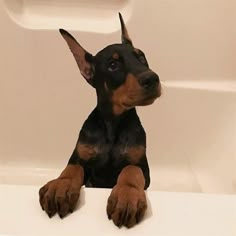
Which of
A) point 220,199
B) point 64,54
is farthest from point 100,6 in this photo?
point 220,199

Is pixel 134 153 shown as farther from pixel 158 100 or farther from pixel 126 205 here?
pixel 158 100

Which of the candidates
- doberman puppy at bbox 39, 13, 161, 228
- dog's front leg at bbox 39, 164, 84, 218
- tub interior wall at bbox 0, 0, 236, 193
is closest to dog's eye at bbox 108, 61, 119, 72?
doberman puppy at bbox 39, 13, 161, 228

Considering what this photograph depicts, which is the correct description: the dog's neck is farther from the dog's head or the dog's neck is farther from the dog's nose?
the dog's nose

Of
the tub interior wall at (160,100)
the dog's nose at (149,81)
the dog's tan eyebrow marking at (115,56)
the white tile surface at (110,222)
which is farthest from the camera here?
the tub interior wall at (160,100)

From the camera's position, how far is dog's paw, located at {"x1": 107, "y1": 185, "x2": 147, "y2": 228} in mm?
786

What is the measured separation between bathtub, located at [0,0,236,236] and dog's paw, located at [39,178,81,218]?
27.1 inches

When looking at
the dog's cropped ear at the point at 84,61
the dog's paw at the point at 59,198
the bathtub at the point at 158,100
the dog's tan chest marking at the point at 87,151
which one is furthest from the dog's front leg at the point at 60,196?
the bathtub at the point at 158,100

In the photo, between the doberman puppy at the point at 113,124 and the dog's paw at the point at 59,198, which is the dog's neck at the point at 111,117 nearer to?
the doberman puppy at the point at 113,124

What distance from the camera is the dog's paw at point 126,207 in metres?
0.79

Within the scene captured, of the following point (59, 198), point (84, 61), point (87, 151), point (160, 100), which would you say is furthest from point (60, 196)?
point (160, 100)

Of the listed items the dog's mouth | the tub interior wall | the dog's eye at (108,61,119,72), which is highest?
the dog's eye at (108,61,119,72)

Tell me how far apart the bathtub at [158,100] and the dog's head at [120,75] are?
0.48 meters

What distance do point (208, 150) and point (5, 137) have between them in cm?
62

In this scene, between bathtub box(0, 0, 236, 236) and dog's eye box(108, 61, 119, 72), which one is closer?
dog's eye box(108, 61, 119, 72)
